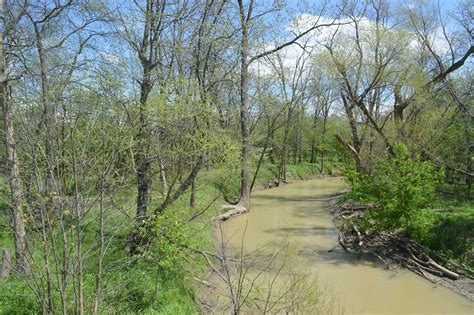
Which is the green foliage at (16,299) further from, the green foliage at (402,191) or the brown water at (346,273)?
the green foliage at (402,191)

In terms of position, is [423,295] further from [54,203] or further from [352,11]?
[352,11]

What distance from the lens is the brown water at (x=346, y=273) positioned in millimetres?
9375

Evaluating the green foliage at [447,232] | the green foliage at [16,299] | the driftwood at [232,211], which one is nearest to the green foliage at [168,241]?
the green foliage at [16,299]

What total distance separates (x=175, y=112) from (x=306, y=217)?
38.5 feet

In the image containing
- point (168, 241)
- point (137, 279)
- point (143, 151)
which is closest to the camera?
point (137, 279)

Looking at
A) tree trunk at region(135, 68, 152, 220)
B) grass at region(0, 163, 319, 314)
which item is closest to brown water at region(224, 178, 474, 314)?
tree trunk at region(135, 68, 152, 220)

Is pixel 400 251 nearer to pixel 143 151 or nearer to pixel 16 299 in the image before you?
pixel 143 151

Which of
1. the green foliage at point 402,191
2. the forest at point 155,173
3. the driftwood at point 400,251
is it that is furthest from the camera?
the green foliage at point 402,191

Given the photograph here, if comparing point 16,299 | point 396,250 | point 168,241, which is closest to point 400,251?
point 396,250

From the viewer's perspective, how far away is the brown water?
9375mm

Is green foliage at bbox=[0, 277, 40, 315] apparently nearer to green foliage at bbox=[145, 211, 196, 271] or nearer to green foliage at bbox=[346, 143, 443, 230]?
green foliage at bbox=[145, 211, 196, 271]

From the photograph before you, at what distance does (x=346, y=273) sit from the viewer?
37.7 feet

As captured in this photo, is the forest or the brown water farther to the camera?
the brown water

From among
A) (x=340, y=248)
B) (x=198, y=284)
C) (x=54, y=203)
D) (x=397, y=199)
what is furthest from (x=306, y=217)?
(x=54, y=203)
